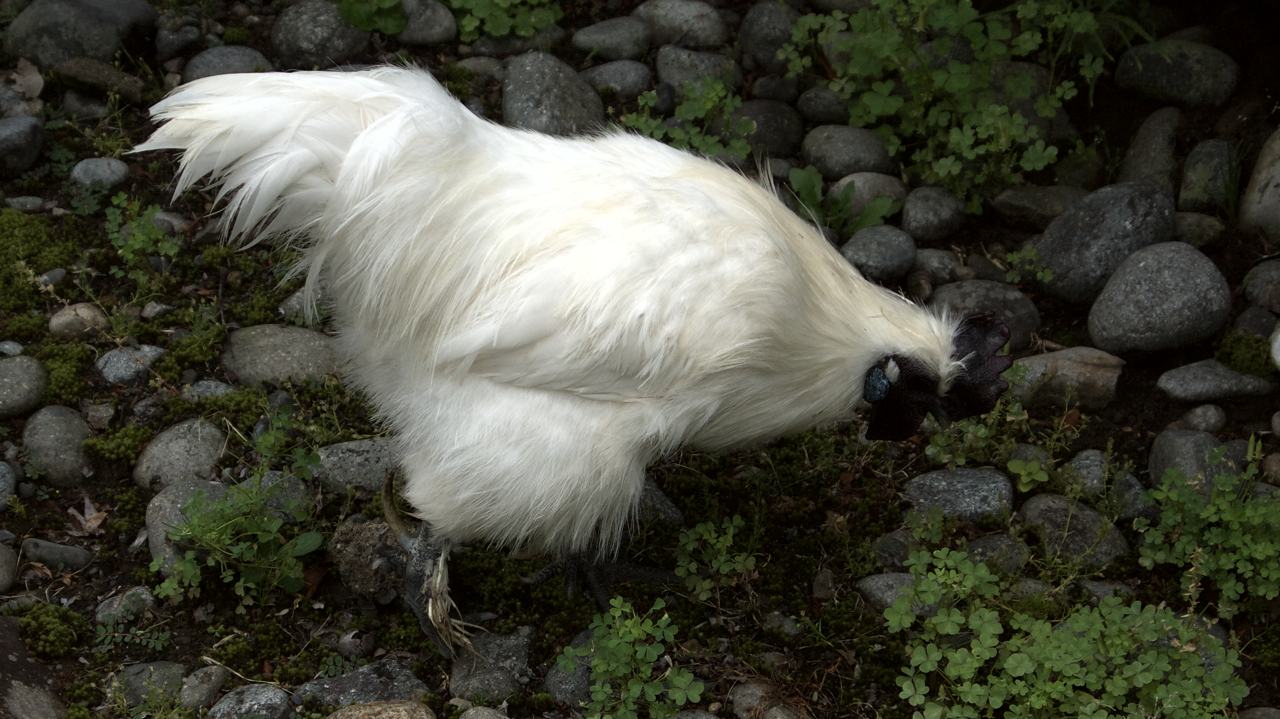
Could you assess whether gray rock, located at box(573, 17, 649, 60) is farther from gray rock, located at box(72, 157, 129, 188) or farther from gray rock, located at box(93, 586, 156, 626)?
gray rock, located at box(93, 586, 156, 626)

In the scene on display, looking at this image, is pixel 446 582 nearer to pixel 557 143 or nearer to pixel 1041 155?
pixel 557 143

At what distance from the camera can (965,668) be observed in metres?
3.59

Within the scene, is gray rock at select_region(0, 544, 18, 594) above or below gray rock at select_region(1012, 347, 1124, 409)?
below

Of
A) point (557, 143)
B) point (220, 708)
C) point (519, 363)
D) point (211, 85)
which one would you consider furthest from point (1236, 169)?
point (220, 708)

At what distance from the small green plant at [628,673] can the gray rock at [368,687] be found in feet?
1.66

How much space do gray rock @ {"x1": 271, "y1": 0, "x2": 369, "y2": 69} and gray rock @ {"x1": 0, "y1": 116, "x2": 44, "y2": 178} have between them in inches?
47.4

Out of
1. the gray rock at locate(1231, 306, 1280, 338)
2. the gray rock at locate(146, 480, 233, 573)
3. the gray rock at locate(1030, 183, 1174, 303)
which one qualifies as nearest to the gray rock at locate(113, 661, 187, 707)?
the gray rock at locate(146, 480, 233, 573)

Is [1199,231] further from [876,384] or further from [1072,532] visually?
[876,384]

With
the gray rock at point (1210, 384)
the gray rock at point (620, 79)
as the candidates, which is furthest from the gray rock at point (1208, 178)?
the gray rock at point (620, 79)

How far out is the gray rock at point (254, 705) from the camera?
3693 millimetres

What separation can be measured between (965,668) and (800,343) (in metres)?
1.10

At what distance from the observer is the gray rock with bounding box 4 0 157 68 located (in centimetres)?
579

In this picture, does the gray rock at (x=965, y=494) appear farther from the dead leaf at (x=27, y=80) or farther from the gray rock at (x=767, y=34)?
the dead leaf at (x=27, y=80)

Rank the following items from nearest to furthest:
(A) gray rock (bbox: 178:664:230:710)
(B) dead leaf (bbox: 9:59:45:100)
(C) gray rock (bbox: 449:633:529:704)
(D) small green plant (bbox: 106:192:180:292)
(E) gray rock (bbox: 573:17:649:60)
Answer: (A) gray rock (bbox: 178:664:230:710) → (C) gray rock (bbox: 449:633:529:704) → (D) small green plant (bbox: 106:192:180:292) → (B) dead leaf (bbox: 9:59:45:100) → (E) gray rock (bbox: 573:17:649:60)
